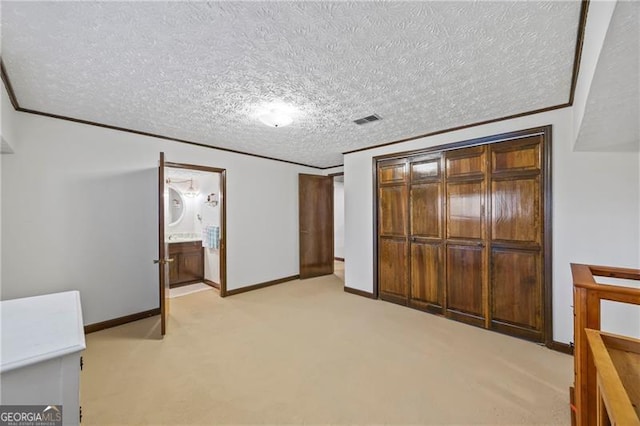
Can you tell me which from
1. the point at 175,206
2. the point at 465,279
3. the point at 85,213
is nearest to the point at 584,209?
the point at 465,279

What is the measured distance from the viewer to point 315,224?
5723 mm

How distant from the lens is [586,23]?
4.68 ft

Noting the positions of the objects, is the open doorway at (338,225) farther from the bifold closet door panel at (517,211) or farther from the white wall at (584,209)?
the white wall at (584,209)

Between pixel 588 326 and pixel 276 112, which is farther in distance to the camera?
pixel 276 112

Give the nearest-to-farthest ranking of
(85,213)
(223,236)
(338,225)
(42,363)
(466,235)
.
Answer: (42,363), (85,213), (466,235), (223,236), (338,225)

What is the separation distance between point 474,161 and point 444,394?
98.1 inches

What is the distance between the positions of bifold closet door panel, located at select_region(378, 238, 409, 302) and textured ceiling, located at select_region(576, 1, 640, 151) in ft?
7.24

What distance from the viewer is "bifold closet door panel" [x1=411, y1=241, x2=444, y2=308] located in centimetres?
353

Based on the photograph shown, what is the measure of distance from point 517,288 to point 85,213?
15.9ft

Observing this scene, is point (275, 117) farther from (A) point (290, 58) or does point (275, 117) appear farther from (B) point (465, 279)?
(B) point (465, 279)

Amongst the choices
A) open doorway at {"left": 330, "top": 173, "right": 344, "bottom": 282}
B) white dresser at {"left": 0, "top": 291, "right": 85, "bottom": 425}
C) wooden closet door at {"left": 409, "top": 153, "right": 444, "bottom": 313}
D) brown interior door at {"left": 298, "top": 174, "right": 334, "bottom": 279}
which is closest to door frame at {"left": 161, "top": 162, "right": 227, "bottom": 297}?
brown interior door at {"left": 298, "top": 174, "right": 334, "bottom": 279}

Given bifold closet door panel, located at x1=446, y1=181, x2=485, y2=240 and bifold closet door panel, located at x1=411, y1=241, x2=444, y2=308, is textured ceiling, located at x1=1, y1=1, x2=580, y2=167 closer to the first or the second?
bifold closet door panel, located at x1=446, y1=181, x2=485, y2=240

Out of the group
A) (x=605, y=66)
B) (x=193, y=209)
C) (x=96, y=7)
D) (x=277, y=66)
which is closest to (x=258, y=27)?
(x=277, y=66)

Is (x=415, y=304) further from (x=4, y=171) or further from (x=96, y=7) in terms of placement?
(x=4, y=171)
